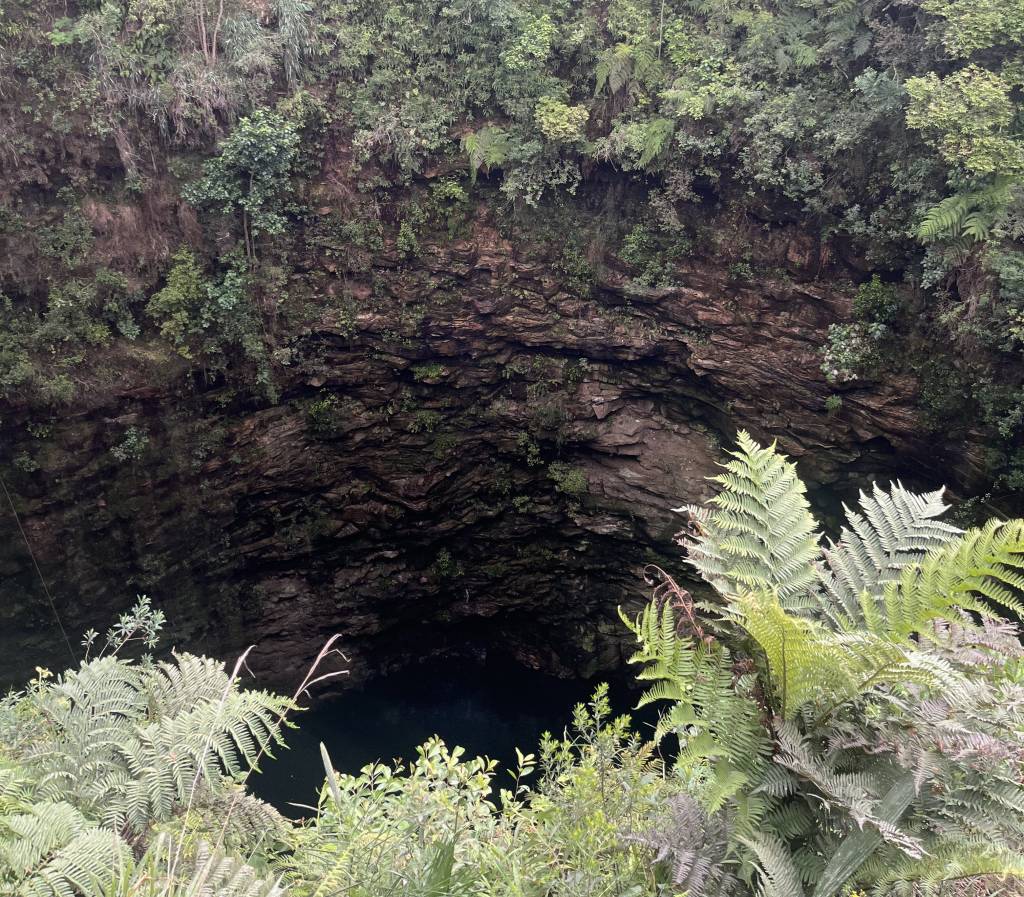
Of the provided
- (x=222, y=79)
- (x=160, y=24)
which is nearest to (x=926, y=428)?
(x=222, y=79)

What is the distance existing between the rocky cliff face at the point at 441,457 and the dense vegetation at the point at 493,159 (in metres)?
0.28

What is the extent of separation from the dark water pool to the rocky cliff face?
1.13 ft

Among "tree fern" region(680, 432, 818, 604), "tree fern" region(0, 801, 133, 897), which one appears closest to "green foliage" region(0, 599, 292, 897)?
"tree fern" region(0, 801, 133, 897)

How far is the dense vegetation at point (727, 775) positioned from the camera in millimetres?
1620

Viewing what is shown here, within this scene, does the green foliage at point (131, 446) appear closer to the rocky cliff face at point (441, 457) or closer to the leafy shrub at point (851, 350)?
the rocky cliff face at point (441, 457)

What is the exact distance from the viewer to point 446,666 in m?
9.58

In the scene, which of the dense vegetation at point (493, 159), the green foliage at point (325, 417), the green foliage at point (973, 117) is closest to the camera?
the green foliage at point (973, 117)

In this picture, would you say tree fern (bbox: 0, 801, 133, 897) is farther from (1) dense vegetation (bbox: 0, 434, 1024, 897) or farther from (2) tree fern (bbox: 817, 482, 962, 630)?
(2) tree fern (bbox: 817, 482, 962, 630)

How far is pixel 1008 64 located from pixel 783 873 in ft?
19.8

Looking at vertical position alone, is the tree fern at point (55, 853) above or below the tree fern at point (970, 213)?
below

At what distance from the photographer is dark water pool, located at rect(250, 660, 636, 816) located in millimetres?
8195

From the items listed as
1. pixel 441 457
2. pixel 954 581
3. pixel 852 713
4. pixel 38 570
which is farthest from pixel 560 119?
pixel 38 570

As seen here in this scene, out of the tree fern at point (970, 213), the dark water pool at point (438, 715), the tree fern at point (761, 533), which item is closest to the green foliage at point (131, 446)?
the dark water pool at point (438, 715)

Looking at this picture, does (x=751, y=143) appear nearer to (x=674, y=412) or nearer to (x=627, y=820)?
(x=674, y=412)
